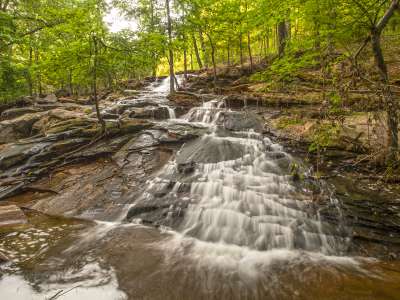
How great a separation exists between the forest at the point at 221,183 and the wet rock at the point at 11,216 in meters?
0.05

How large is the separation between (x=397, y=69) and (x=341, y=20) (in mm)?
9846

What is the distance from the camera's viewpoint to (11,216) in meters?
6.48

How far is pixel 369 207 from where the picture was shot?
576 cm

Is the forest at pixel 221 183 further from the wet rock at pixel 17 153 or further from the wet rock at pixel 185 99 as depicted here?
the wet rock at pixel 185 99

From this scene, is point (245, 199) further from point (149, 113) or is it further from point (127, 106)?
point (127, 106)

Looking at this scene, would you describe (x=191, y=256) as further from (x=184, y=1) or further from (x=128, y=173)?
(x=184, y=1)

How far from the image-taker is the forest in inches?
161

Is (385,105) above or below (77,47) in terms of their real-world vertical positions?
below

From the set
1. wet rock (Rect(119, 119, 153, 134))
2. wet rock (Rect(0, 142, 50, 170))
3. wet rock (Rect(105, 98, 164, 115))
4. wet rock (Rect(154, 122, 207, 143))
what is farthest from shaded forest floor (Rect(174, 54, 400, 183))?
wet rock (Rect(0, 142, 50, 170))

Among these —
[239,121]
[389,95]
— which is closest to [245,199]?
[389,95]

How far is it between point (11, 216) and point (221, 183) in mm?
5636

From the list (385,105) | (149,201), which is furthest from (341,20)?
(149,201)

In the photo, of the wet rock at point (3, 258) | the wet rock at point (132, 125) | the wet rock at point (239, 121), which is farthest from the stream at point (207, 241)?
the wet rock at point (132, 125)

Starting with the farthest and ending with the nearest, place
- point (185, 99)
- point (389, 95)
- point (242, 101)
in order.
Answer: point (185, 99)
point (242, 101)
point (389, 95)
